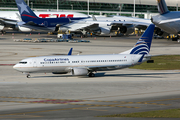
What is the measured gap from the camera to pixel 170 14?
305 ft

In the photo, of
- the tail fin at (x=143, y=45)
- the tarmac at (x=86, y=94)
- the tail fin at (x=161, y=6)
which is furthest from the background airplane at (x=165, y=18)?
the tail fin at (x=143, y=45)

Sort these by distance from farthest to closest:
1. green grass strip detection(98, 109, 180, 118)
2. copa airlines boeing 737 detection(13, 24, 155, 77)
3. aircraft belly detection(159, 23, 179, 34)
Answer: aircraft belly detection(159, 23, 179, 34) < copa airlines boeing 737 detection(13, 24, 155, 77) < green grass strip detection(98, 109, 180, 118)


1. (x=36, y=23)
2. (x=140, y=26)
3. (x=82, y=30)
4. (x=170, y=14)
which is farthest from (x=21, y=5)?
(x=170, y=14)

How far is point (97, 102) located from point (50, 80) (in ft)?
52.5

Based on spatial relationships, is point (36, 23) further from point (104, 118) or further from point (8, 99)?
point (104, 118)

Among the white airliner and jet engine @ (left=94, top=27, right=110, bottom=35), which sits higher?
the white airliner

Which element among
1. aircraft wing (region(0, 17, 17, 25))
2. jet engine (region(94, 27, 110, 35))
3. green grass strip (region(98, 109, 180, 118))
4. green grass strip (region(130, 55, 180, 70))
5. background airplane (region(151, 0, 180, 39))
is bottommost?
green grass strip (region(130, 55, 180, 70))

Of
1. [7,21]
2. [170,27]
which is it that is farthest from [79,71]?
[7,21]

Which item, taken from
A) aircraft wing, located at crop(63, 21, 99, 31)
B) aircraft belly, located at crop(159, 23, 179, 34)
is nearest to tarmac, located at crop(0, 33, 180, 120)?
aircraft belly, located at crop(159, 23, 179, 34)

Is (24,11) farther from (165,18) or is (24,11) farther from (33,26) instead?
(165,18)

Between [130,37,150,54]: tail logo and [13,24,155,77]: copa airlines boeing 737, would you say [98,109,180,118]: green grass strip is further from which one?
[130,37,150,54]: tail logo

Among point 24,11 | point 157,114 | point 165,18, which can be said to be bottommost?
point 157,114

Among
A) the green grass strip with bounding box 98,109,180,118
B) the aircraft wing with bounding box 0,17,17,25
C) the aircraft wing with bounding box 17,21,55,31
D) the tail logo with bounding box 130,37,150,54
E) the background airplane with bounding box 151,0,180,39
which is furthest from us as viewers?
the aircraft wing with bounding box 0,17,17,25

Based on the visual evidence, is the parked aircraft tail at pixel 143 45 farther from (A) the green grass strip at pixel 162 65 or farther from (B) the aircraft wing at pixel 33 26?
(B) the aircraft wing at pixel 33 26
